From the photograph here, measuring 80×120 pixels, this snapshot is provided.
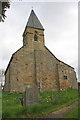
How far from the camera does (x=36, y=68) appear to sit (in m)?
30.8

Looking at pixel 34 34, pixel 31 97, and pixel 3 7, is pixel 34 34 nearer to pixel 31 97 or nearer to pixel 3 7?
pixel 31 97

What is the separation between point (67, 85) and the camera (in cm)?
3159

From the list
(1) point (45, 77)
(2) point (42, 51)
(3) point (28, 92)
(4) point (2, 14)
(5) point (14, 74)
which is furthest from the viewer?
(2) point (42, 51)

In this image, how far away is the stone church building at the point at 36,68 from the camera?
29.3 meters

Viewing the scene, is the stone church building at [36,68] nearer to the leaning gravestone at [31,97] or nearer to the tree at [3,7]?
the leaning gravestone at [31,97]

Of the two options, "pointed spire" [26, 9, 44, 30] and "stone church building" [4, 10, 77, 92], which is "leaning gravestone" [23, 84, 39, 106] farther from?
"pointed spire" [26, 9, 44, 30]

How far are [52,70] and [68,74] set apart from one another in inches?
123

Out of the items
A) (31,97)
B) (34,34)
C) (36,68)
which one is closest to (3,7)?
(31,97)

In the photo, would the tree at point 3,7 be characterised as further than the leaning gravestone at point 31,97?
No

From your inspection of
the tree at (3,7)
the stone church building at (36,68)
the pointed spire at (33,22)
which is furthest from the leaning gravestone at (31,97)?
the pointed spire at (33,22)

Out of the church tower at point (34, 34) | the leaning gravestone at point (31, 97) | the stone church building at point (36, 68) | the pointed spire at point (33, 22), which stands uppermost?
the pointed spire at point (33, 22)

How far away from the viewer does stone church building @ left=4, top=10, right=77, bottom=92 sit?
29.3m

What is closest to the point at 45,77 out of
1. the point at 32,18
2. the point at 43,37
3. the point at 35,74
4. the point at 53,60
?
the point at 35,74

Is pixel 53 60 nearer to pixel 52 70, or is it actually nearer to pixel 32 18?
pixel 52 70
